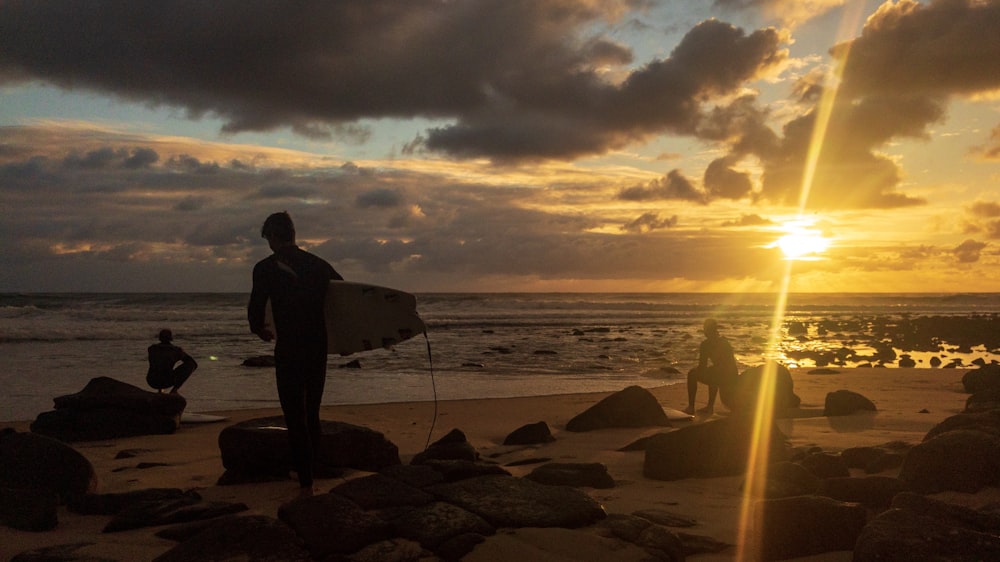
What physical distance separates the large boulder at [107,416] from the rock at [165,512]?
15.1 ft

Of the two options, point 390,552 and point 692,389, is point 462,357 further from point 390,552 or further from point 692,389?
point 390,552

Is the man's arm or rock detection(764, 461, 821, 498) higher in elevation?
the man's arm

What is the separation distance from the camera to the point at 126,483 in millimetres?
6574

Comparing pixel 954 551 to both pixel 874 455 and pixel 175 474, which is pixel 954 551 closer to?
pixel 874 455

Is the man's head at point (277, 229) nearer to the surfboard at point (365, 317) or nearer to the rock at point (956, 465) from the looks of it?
the surfboard at point (365, 317)

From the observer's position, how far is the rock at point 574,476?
20.0 feet

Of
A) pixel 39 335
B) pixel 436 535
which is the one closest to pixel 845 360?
pixel 436 535

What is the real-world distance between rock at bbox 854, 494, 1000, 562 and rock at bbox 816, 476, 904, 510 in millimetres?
1237

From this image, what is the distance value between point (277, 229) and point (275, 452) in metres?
2.04

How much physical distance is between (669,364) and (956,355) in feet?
37.6

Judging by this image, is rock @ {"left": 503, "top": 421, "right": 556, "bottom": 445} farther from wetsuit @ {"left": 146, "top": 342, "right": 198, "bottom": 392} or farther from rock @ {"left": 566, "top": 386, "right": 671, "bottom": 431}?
wetsuit @ {"left": 146, "top": 342, "right": 198, "bottom": 392}

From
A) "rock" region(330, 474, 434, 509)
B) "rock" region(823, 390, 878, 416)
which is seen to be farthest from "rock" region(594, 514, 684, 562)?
"rock" region(823, 390, 878, 416)

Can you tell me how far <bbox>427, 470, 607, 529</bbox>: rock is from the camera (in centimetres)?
467

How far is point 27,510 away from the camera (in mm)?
4992
